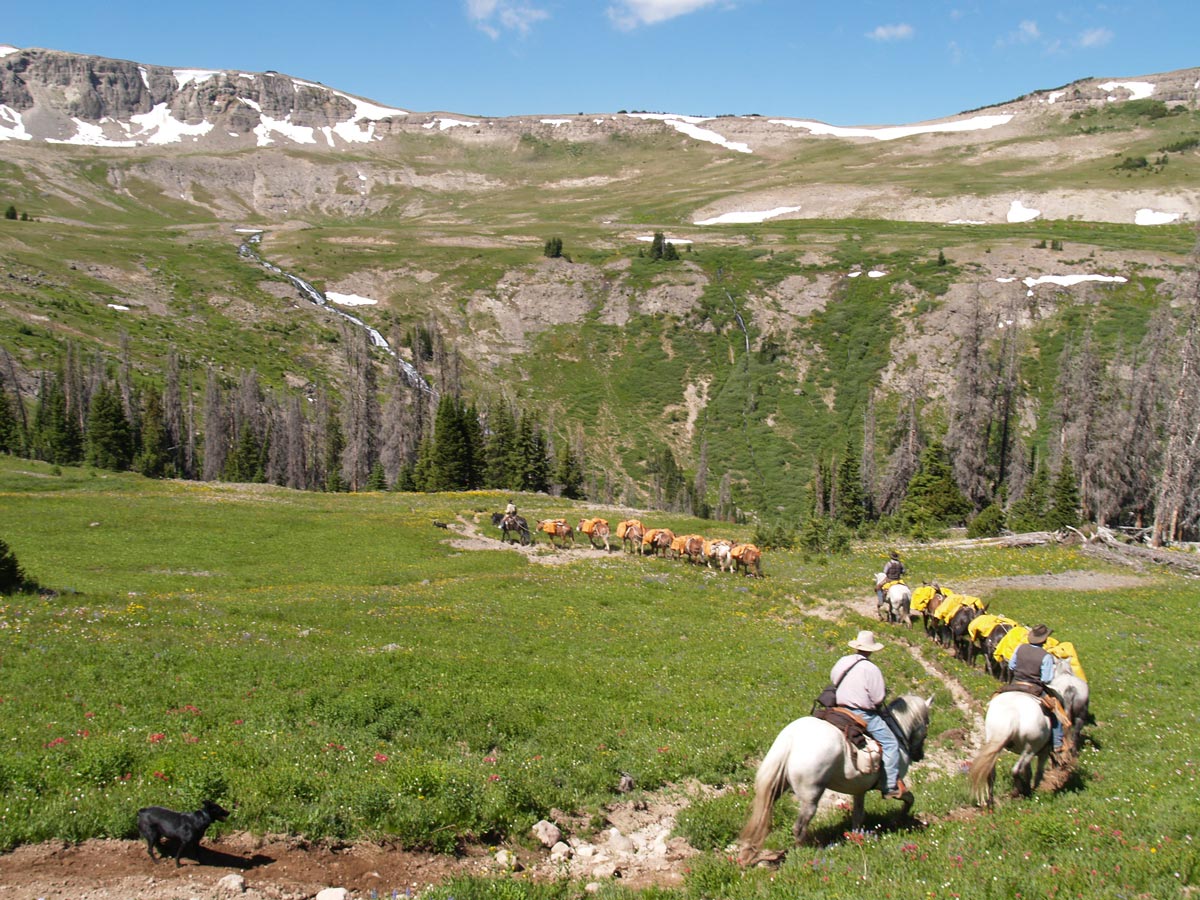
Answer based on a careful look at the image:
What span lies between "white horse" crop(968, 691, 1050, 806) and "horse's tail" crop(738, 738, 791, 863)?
3.66m

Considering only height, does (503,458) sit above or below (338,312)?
below

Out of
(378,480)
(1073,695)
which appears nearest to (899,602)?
(1073,695)

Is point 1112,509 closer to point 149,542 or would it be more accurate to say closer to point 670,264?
point 149,542

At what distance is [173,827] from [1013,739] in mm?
12256

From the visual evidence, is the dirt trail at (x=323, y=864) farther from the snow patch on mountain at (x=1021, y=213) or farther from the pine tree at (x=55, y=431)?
the snow patch on mountain at (x=1021, y=213)

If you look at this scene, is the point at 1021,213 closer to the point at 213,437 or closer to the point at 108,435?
the point at 213,437

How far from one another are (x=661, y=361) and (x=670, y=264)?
3205cm

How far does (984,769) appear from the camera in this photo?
12016 millimetres

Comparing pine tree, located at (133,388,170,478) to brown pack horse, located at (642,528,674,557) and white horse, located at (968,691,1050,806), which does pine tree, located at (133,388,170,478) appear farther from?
white horse, located at (968,691,1050,806)

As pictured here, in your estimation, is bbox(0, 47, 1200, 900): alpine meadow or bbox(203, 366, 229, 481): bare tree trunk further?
bbox(203, 366, 229, 481): bare tree trunk

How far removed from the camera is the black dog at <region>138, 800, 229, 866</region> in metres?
9.30

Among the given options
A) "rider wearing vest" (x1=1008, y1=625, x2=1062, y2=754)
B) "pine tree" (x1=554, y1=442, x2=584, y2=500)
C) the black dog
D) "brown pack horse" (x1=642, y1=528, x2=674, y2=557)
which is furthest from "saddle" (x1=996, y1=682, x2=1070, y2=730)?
"pine tree" (x1=554, y1=442, x2=584, y2=500)

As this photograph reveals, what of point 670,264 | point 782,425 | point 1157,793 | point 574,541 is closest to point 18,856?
point 1157,793

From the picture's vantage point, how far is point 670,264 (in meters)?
157
